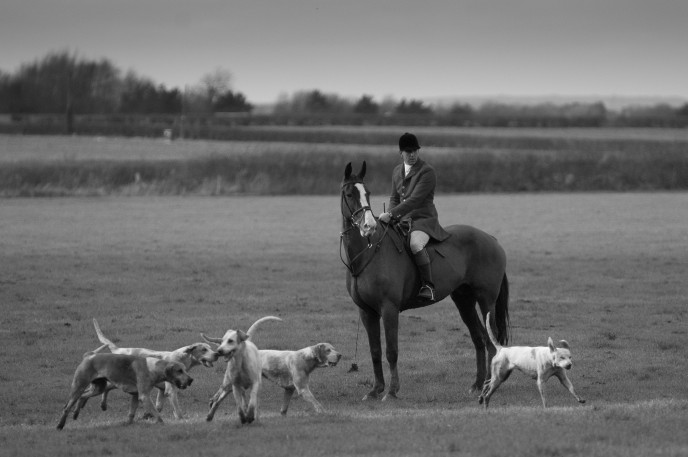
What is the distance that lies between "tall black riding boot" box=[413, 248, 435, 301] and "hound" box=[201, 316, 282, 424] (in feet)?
10.8

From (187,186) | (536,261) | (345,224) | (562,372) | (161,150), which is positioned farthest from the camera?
(161,150)

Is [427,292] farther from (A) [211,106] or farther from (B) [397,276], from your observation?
(A) [211,106]

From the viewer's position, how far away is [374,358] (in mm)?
14031

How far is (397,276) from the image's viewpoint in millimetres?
14180

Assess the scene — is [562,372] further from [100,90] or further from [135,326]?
[100,90]

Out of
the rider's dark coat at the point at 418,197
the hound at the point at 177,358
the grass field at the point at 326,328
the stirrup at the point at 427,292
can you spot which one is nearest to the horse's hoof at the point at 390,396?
the grass field at the point at 326,328

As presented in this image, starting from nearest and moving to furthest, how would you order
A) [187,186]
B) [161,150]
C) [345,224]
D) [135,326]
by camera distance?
[345,224]
[135,326]
[187,186]
[161,150]

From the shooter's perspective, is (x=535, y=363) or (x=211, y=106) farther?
(x=211, y=106)

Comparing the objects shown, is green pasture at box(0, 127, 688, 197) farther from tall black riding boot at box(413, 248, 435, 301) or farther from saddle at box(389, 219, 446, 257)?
tall black riding boot at box(413, 248, 435, 301)

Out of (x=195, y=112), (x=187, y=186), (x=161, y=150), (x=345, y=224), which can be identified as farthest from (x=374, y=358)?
(x=195, y=112)

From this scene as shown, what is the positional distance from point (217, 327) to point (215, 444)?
8.78 metres

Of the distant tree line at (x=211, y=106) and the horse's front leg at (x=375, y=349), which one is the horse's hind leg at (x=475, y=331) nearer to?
the horse's front leg at (x=375, y=349)

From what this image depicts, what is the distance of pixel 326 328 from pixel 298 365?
22.6 feet

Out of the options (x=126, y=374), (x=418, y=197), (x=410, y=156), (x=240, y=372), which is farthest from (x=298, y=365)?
(x=410, y=156)
